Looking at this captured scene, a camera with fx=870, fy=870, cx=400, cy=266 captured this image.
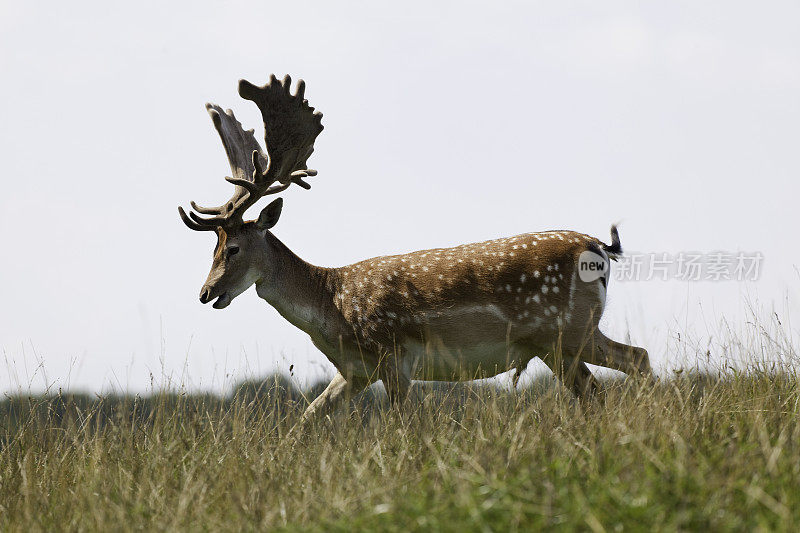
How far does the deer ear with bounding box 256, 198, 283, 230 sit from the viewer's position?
6.67 m

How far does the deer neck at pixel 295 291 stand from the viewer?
22.2ft

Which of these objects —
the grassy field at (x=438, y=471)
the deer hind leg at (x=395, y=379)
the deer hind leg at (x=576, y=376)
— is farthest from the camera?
the deer hind leg at (x=576, y=376)

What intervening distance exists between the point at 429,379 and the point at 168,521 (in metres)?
3.05

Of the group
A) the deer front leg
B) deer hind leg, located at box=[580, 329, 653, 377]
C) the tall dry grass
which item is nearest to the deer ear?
the deer front leg

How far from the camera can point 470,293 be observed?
6641 mm

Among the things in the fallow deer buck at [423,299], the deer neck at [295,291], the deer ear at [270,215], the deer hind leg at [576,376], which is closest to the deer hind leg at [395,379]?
the fallow deer buck at [423,299]

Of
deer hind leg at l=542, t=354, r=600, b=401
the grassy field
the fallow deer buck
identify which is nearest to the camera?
the grassy field

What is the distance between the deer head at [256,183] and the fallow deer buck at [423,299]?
0.01 m

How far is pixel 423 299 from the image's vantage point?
6.64 meters

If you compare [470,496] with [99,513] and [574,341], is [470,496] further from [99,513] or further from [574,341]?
[574,341]

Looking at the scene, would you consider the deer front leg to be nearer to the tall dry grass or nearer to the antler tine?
the tall dry grass

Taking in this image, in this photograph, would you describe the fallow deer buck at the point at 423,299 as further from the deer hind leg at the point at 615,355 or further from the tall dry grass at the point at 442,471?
the tall dry grass at the point at 442,471

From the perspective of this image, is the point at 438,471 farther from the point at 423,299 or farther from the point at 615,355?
the point at 615,355

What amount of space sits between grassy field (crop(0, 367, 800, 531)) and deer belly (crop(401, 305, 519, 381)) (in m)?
Result: 0.32
